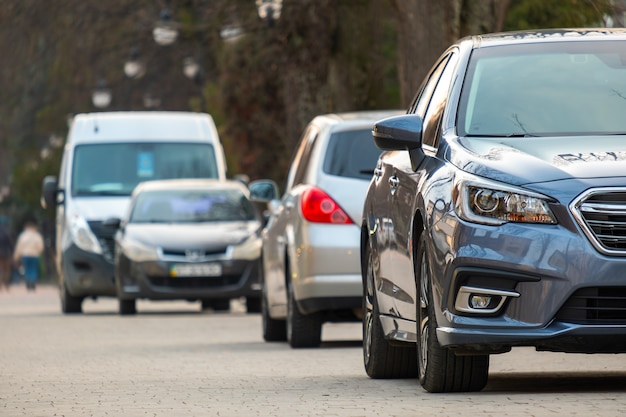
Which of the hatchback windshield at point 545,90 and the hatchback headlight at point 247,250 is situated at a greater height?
the hatchback windshield at point 545,90

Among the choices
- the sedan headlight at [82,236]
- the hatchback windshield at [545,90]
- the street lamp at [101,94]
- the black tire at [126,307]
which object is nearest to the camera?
the hatchback windshield at [545,90]

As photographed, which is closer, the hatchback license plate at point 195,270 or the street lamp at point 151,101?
the hatchback license plate at point 195,270

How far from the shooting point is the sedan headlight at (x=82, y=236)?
82.3ft

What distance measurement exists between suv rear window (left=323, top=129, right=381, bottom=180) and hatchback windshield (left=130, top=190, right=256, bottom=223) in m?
9.66

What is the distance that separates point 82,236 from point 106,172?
1.24 meters

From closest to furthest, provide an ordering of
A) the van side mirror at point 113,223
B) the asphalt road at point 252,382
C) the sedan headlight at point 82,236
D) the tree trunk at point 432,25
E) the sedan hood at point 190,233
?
the asphalt road at point 252,382 → the tree trunk at point 432,25 → the sedan hood at point 190,233 → the van side mirror at point 113,223 → the sedan headlight at point 82,236

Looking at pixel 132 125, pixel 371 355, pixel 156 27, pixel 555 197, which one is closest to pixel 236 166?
pixel 156 27

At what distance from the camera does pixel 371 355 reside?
10758 mm

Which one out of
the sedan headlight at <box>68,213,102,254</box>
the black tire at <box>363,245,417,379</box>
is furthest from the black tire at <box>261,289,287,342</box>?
the sedan headlight at <box>68,213,102,254</box>

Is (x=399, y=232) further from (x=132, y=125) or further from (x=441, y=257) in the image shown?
(x=132, y=125)

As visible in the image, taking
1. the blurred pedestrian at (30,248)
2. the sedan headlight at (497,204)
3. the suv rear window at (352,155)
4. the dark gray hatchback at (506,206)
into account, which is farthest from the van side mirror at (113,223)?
the blurred pedestrian at (30,248)

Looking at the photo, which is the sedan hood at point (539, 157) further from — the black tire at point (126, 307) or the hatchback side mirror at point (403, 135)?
the black tire at point (126, 307)

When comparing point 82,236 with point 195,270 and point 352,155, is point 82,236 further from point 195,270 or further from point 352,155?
point 352,155

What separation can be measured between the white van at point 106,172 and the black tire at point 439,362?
53.4 feet
